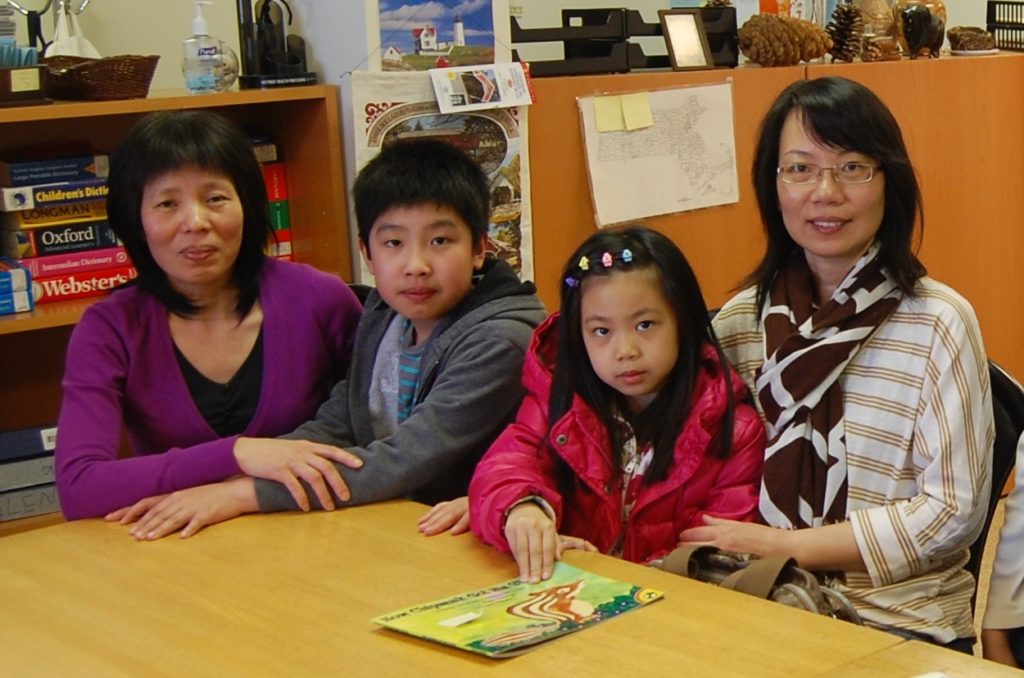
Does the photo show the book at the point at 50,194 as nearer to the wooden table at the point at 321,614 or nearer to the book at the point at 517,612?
the wooden table at the point at 321,614

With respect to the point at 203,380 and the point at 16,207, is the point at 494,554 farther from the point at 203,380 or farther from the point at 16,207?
the point at 16,207

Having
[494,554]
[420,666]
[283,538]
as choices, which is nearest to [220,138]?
[283,538]

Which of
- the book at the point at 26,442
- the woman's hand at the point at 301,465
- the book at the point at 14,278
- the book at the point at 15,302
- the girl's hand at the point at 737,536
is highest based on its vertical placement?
the book at the point at 14,278

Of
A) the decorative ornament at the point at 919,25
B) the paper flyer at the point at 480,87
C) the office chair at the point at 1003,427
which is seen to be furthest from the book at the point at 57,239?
the decorative ornament at the point at 919,25

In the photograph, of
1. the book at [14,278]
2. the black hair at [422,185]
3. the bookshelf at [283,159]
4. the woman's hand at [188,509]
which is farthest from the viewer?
the bookshelf at [283,159]

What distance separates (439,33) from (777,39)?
1126 mm

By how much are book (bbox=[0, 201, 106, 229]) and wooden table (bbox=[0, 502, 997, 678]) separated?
103cm

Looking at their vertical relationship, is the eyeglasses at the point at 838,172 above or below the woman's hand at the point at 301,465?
above

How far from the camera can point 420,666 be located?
1260 mm

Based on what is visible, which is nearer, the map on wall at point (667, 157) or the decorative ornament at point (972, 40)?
the map on wall at point (667, 157)

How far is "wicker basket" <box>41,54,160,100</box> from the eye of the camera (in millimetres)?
2529

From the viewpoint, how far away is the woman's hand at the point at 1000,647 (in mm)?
1647

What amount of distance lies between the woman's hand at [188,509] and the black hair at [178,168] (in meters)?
0.38

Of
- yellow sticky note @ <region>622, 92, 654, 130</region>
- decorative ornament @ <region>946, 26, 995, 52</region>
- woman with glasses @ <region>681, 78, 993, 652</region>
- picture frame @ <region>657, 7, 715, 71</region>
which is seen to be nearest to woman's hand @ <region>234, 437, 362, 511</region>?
woman with glasses @ <region>681, 78, 993, 652</region>
